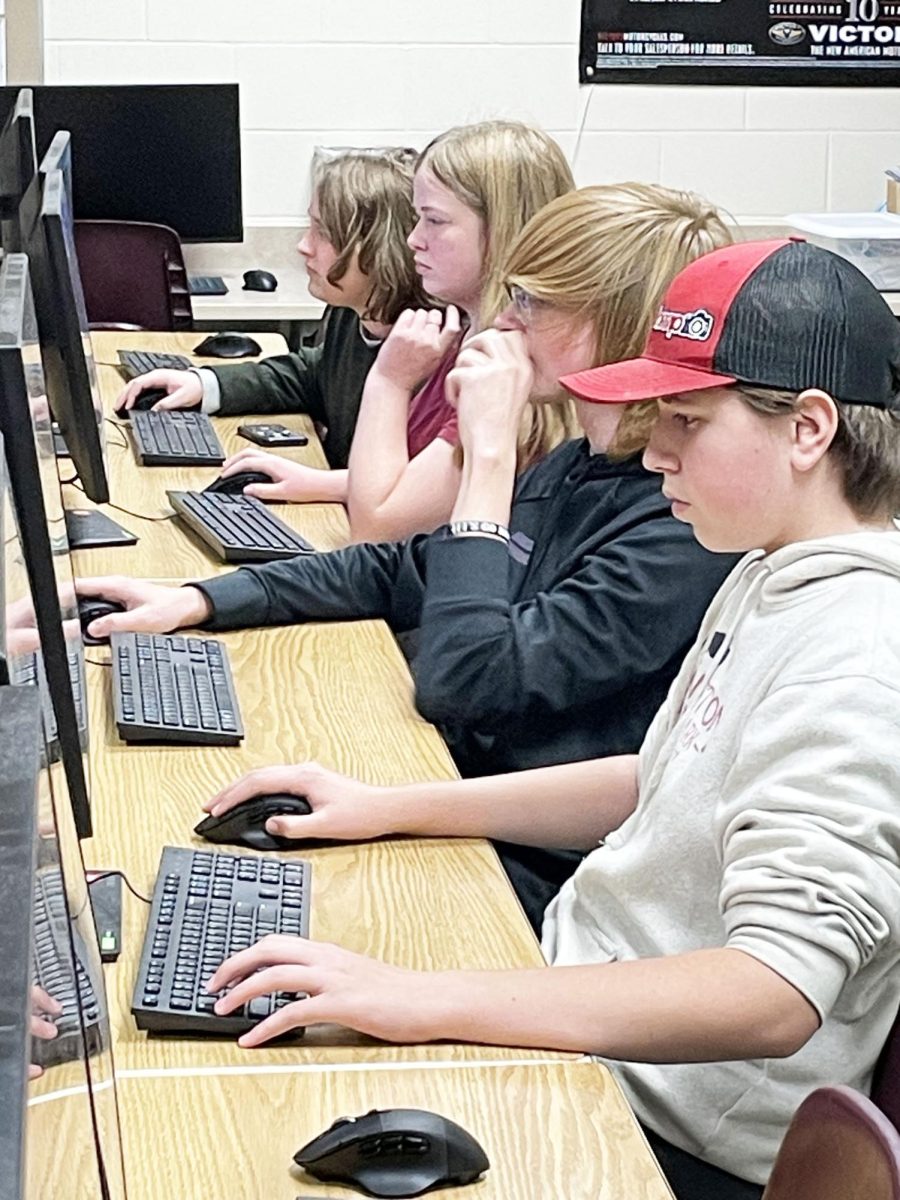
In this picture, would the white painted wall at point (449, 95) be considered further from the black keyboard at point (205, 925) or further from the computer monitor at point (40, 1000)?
the computer monitor at point (40, 1000)

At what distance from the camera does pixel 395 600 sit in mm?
2248

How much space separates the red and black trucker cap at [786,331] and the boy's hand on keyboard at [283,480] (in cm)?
146

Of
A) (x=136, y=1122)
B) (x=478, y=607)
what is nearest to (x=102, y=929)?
(x=136, y=1122)

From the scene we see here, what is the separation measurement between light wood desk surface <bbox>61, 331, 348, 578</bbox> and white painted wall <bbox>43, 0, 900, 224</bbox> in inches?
44.8

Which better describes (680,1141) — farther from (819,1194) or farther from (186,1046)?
(819,1194)

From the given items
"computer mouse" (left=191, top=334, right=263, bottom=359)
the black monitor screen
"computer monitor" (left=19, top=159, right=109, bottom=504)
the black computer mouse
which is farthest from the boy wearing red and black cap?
the black monitor screen

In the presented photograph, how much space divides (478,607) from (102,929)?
602mm

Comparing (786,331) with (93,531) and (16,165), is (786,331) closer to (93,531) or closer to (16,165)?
(93,531)

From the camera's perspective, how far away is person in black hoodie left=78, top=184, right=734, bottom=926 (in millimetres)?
1809

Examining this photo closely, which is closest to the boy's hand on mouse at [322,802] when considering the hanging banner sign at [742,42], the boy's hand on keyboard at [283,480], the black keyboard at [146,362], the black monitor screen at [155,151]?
the boy's hand on keyboard at [283,480]

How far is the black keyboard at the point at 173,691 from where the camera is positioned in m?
1.82

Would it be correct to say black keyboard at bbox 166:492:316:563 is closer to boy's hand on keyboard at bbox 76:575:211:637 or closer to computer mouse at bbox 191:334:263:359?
boy's hand on keyboard at bbox 76:575:211:637

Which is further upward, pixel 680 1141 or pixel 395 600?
pixel 395 600

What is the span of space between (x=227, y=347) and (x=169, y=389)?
0.45 metres
